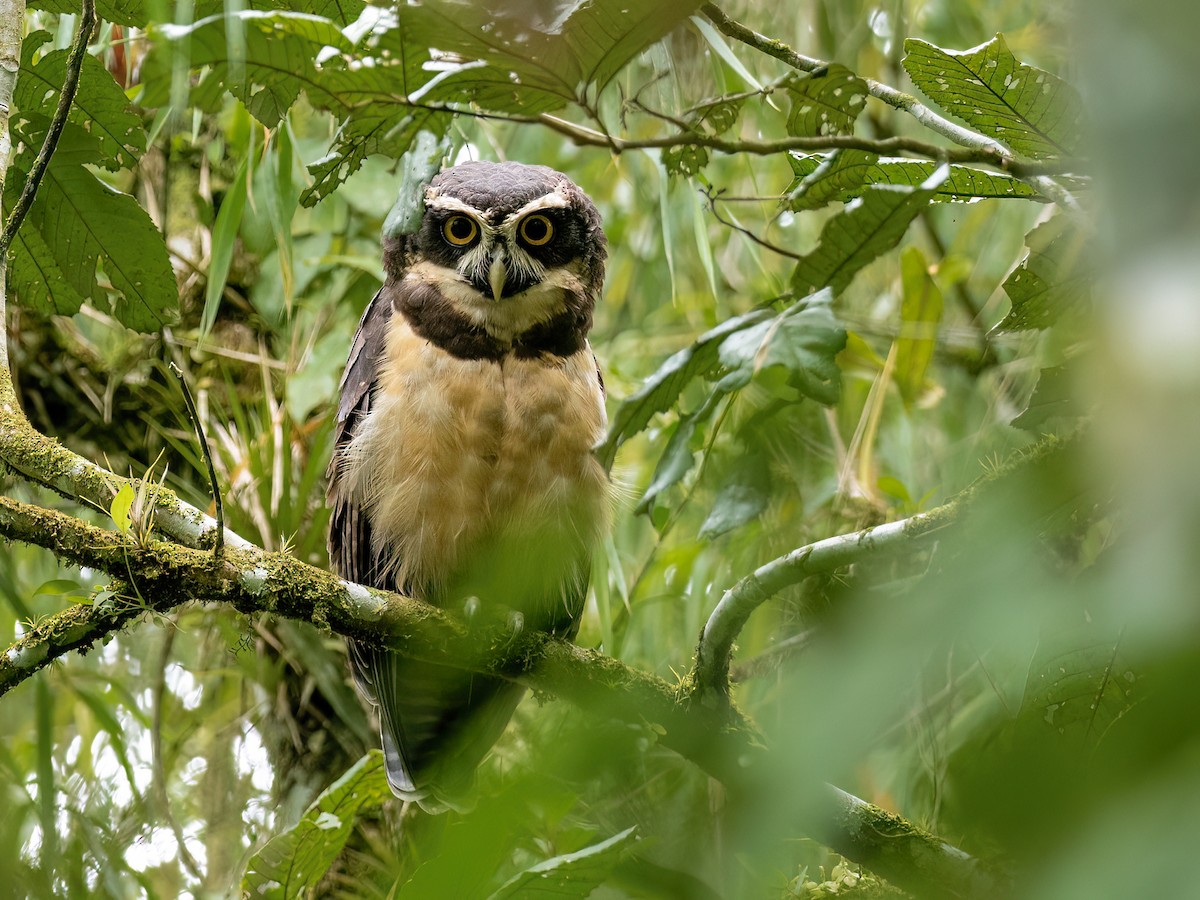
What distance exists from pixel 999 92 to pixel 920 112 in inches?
6.1

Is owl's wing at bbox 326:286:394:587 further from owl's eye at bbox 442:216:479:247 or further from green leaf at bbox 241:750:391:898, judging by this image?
green leaf at bbox 241:750:391:898

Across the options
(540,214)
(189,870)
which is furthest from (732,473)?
(189,870)

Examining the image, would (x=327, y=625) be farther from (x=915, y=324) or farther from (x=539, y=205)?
(x=915, y=324)

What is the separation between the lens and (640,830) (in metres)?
2.83

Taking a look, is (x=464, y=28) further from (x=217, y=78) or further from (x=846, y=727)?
(x=846, y=727)

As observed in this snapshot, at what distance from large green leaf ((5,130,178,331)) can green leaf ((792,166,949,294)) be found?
1678 millimetres

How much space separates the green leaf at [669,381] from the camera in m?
1.25

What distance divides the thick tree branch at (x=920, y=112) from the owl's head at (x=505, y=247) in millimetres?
1428

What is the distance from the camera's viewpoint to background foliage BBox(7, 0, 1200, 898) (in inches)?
20.2

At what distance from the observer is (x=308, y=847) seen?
2637 mm

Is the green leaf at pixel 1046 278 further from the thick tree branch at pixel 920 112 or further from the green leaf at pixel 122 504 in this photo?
the green leaf at pixel 122 504

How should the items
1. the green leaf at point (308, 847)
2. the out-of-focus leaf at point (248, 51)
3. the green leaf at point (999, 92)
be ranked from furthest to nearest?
1. the green leaf at point (308, 847)
2. the green leaf at point (999, 92)
3. the out-of-focus leaf at point (248, 51)

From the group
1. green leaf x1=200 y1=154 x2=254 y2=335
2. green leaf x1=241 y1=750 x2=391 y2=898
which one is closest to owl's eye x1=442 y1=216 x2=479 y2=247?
green leaf x1=200 y1=154 x2=254 y2=335

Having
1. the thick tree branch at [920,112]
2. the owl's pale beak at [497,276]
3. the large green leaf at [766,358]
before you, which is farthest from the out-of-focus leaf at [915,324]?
the large green leaf at [766,358]
